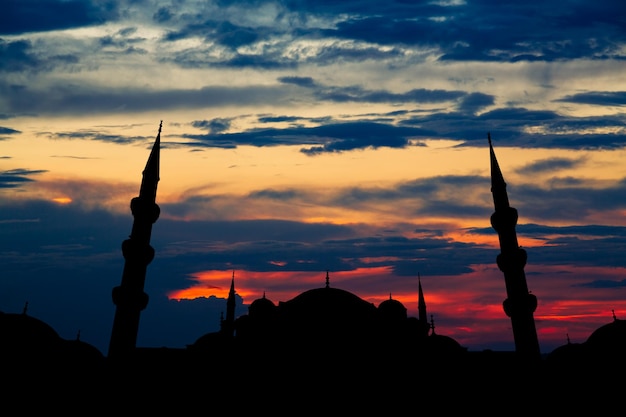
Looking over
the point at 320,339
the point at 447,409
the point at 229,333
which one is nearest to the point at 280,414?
the point at 320,339

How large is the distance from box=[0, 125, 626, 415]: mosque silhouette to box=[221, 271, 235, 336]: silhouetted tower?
8.08 metres

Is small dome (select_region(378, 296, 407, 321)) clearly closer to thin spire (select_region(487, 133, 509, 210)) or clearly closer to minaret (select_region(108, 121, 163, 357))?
thin spire (select_region(487, 133, 509, 210))

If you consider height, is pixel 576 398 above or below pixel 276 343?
below

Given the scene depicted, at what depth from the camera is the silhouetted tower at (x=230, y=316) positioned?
144ft

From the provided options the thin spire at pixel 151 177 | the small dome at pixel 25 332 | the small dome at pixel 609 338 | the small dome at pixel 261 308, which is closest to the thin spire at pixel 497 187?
the small dome at pixel 609 338

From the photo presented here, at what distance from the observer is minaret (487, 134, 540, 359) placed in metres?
26.4

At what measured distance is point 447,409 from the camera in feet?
95.9

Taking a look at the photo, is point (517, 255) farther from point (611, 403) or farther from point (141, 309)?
point (141, 309)

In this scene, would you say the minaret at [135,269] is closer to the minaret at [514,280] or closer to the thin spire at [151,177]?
the thin spire at [151,177]

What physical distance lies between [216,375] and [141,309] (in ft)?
19.7

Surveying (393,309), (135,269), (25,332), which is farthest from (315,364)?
(25,332)

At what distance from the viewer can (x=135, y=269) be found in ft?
86.4

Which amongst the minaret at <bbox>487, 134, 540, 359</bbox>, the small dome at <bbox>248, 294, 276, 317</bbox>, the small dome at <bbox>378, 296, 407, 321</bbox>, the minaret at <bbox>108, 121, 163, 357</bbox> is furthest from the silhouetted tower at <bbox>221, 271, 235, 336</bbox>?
the minaret at <bbox>487, 134, 540, 359</bbox>

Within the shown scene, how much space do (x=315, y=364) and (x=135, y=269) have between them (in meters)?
11.9
